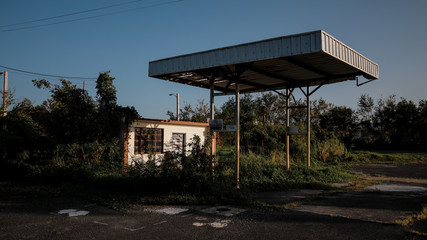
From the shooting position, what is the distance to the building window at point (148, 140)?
13.9m

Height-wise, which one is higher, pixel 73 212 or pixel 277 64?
pixel 277 64

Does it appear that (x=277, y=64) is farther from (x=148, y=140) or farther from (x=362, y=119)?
(x=362, y=119)

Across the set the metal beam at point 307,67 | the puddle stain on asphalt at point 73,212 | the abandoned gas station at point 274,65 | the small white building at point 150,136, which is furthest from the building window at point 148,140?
the metal beam at point 307,67

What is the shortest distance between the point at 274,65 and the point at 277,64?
0.17 metres

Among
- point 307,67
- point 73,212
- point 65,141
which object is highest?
point 307,67

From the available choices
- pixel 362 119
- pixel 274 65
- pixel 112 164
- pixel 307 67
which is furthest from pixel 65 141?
pixel 362 119

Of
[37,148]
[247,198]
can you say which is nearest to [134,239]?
[247,198]

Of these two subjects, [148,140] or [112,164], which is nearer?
[112,164]

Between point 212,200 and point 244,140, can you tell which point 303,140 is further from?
point 212,200

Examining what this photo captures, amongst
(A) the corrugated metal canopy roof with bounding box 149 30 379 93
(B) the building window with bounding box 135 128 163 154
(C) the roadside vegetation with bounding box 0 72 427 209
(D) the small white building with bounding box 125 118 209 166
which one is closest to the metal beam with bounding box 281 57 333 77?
(A) the corrugated metal canopy roof with bounding box 149 30 379 93

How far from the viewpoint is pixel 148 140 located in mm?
14211

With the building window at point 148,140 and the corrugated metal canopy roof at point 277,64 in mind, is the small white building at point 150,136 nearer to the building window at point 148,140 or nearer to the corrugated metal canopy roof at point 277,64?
the building window at point 148,140

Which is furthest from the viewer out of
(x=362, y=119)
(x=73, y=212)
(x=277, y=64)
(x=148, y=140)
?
(x=362, y=119)

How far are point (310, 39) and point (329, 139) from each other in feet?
45.8
